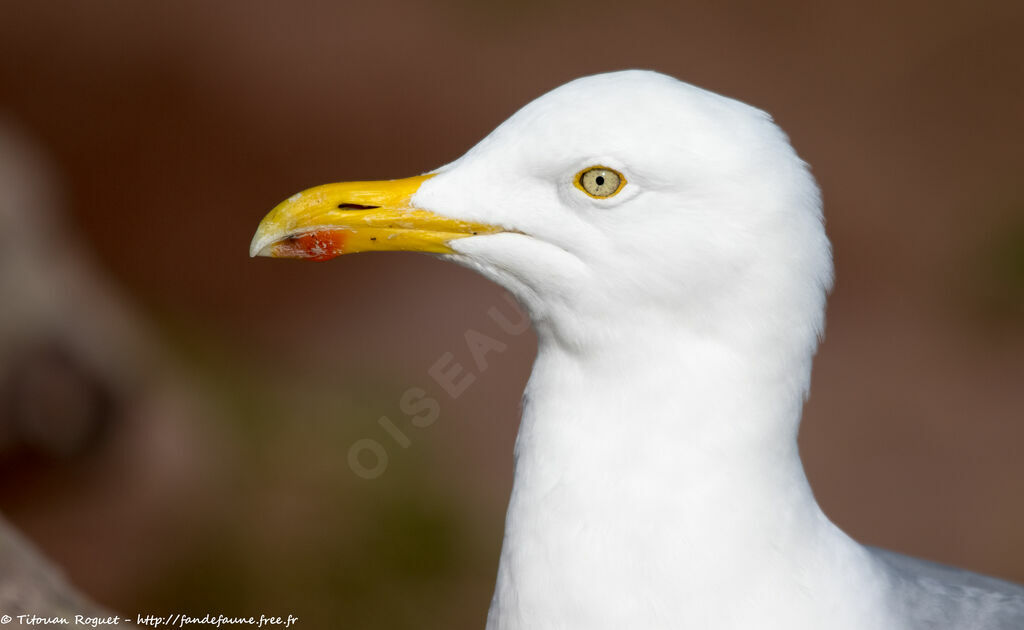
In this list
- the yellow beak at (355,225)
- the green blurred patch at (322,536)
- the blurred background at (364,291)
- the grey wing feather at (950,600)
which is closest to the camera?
the yellow beak at (355,225)

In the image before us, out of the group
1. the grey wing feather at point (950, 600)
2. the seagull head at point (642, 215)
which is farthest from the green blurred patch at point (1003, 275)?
the seagull head at point (642, 215)

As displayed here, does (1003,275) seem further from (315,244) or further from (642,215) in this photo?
(315,244)

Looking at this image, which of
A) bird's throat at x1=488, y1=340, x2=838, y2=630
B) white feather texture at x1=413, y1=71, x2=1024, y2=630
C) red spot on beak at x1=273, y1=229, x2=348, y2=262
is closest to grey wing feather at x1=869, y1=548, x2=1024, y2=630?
white feather texture at x1=413, y1=71, x2=1024, y2=630

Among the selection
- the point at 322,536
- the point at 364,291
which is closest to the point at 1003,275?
the point at 364,291

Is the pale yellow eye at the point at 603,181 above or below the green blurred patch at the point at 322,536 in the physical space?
above

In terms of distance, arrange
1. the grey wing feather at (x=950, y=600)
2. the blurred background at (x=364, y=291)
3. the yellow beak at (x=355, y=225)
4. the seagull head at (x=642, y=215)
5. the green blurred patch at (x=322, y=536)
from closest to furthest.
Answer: the seagull head at (x=642, y=215), the yellow beak at (x=355, y=225), the grey wing feather at (x=950, y=600), the green blurred patch at (x=322, y=536), the blurred background at (x=364, y=291)

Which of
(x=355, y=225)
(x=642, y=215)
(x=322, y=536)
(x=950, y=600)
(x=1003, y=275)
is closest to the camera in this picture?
(x=642, y=215)

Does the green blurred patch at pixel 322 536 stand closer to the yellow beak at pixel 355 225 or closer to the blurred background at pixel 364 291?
the blurred background at pixel 364 291
